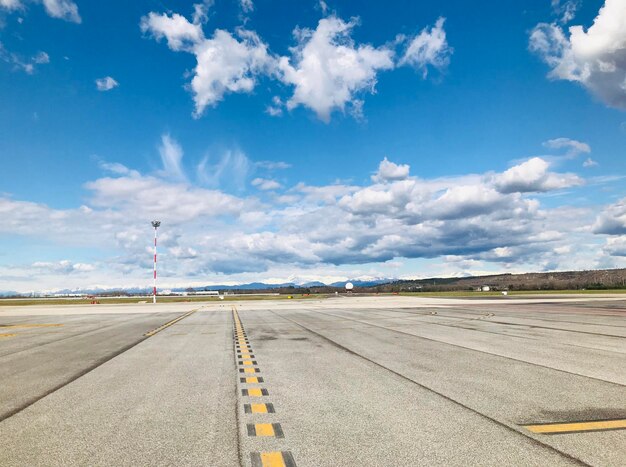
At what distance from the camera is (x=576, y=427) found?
5883mm

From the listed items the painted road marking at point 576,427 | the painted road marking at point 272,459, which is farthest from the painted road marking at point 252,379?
the painted road marking at point 576,427

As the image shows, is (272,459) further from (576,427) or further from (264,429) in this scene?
(576,427)

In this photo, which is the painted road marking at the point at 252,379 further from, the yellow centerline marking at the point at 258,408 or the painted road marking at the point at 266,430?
the painted road marking at the point at 266,430

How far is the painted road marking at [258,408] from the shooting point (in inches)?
272

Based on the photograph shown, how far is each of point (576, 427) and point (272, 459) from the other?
4.12 meters

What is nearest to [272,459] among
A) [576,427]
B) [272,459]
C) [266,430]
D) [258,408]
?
[272,459]

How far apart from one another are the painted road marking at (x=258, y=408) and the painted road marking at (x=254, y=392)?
0.76 m

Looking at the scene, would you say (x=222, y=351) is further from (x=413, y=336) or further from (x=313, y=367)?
(x=413, y=336)

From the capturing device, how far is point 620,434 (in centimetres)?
559

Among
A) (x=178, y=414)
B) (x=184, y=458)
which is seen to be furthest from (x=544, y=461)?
(x=178, y=414)

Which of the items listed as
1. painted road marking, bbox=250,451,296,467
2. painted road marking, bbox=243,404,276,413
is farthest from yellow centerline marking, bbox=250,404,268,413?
painted road marking, bbox=250,451,296,467

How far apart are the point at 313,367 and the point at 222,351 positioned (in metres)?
4.43

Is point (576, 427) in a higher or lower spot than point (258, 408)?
lower

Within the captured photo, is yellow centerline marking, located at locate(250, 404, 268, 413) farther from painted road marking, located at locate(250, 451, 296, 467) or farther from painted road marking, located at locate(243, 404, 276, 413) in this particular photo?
painted road marking, located at locate(250, 451, 296, 467)
